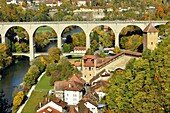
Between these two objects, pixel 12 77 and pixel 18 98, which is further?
pixel 12 77

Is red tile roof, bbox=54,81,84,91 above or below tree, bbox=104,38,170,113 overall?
below

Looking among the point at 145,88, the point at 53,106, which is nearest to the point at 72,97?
the point at 53,106

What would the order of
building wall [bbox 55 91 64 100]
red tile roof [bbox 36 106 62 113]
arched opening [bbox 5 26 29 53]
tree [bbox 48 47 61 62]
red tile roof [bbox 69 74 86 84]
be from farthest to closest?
arched opening [bbox 5 26 29 53], tree [bbox 48 47 61 62], red tile roof [bbox 69 74 86 84], building wall [bbox 55 91 64 100], red tile roof [bbox 36 106 62 113]

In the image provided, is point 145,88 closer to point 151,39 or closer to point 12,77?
point 151,39

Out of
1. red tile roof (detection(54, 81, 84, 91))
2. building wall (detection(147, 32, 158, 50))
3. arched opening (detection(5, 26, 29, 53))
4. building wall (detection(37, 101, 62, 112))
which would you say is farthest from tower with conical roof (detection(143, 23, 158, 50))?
arched opening (detection(5, 26, 29, 53))

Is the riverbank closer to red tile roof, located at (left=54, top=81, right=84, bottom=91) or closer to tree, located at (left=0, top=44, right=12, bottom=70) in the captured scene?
red tile roof, located at (left=54, top=81, right=84, bottom=91)

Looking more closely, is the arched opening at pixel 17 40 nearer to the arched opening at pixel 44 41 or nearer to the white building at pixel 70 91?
the arched opening at pixel 44 41
